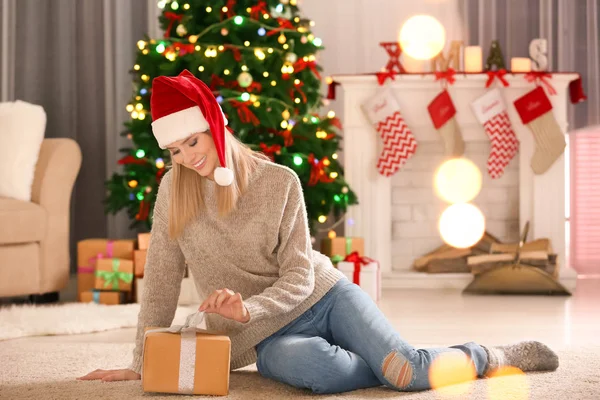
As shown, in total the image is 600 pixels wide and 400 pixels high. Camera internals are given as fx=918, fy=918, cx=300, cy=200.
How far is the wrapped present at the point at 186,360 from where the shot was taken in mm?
1909

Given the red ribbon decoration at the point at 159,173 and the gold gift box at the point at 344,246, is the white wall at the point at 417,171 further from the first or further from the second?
the red ribbon decoration at the point at 159,173

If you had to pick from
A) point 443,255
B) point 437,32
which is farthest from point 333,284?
point 437,32

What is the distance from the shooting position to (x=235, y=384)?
2146 millimetres

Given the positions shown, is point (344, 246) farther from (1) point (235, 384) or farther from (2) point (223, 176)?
(2) point (223, 176)

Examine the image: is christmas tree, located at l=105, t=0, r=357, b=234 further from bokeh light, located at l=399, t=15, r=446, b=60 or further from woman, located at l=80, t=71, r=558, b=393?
woman, located at l=80, t=71, r=558, b=393

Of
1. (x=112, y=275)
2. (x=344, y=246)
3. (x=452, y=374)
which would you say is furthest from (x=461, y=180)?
(x=452, y=374)

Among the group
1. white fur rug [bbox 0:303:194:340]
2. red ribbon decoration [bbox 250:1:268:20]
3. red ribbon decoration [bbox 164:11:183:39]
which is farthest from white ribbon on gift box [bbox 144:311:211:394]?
red ribbon decoration [bbox 164:11:183:39]

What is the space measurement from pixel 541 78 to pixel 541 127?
0.75ft

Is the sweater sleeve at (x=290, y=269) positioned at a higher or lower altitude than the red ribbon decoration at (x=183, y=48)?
lower

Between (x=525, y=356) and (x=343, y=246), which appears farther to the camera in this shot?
(x=343, y=246)

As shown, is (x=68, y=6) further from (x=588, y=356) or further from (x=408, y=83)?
(x=588, y=356)

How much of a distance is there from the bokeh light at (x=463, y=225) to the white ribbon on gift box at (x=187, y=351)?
108 inches

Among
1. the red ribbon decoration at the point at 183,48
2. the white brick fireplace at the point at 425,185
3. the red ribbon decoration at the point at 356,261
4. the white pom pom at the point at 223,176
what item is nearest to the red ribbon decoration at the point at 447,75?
the white brick fireplace at the point at 425,185

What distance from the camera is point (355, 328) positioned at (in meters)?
2.10
